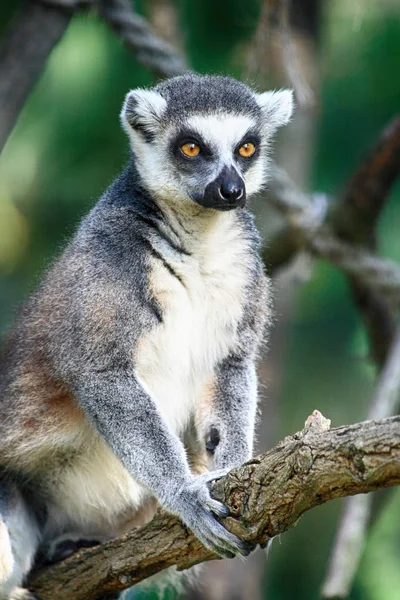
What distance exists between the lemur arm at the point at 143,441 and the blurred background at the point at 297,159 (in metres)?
Answer: 5.23

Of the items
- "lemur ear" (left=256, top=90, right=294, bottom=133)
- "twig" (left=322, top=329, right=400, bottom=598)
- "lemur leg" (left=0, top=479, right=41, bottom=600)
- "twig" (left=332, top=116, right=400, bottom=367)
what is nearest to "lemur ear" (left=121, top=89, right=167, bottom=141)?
A: "lemur ear" (left=256, top=90, right=294, bottom=133)

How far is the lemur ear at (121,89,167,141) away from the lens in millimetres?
5098

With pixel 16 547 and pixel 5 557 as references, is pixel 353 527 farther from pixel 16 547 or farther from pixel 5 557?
pixel 5 557

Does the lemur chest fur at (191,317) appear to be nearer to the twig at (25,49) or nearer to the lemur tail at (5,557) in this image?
the lemur tail at (5,557)

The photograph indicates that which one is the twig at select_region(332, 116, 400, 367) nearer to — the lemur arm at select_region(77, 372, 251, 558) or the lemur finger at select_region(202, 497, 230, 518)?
the lemur arm at select_region(77, 372, 251, 558)

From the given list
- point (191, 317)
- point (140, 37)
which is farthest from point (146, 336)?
point (140, 37)

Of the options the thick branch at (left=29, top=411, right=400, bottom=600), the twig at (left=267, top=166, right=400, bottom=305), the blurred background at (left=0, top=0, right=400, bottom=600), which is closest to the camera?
the thick branch at (left=29, top=411, right=400, bottom=600)

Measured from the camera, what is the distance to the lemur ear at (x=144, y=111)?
5.10 meters

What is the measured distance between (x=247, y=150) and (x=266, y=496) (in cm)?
193

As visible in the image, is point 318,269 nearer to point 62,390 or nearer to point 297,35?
→ point 297,35

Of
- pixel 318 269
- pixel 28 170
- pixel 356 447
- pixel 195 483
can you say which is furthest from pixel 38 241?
pixel 356 447

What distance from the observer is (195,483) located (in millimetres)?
4301

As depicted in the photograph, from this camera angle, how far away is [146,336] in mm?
4688

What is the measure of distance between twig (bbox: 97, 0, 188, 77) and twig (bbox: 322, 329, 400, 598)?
2.52 meters
